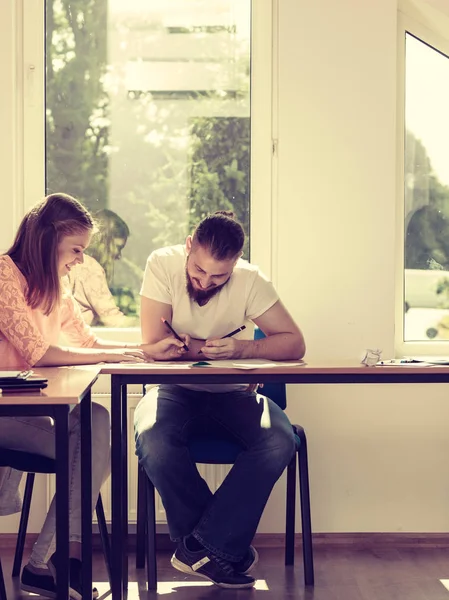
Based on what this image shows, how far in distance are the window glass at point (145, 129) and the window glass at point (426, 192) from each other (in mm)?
750

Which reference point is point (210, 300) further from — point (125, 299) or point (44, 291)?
point (125, 299)

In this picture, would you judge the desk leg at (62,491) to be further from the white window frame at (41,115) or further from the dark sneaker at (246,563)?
the white window frame at (41,115)

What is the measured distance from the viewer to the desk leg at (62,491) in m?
2.07

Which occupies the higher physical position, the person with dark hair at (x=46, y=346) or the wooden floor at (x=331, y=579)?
the person with dark hair at (x=46, y=346)

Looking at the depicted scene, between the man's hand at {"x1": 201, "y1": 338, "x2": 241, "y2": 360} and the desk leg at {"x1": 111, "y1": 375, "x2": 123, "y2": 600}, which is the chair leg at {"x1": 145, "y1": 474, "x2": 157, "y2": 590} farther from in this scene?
the man's hand at {"x1": 201, "y1": 338, "x2": 241, "y2": 360}

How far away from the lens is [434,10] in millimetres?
3734

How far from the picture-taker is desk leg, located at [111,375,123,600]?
2801 millimetres

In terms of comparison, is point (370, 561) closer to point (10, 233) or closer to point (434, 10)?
point (10, 233)

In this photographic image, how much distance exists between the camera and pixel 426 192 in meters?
3.92

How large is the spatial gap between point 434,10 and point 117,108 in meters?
1.46

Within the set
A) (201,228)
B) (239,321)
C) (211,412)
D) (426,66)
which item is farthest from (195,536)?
(426,66)

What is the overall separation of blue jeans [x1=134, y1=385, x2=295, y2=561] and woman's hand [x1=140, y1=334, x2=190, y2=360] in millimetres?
163

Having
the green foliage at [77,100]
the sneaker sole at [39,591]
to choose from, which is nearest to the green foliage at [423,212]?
Answer: the green foliage at [77,100]

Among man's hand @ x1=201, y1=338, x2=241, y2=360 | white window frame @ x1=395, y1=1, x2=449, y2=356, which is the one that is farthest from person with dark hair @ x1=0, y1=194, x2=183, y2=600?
white window frame @ x1=395, y1=1, x2=449, y2=356
